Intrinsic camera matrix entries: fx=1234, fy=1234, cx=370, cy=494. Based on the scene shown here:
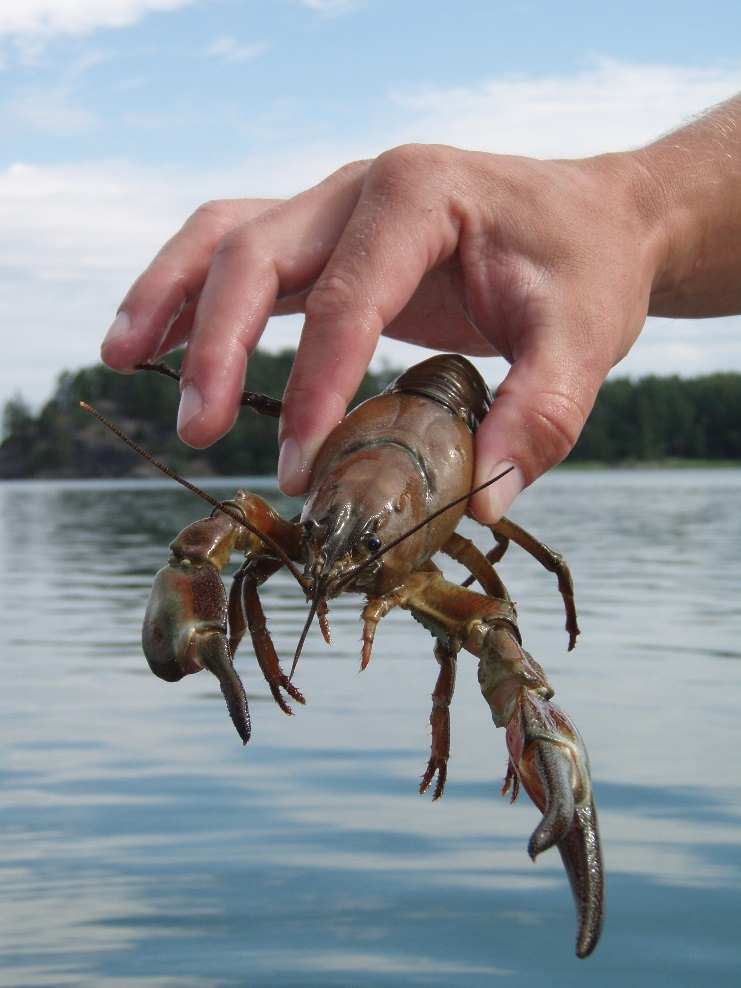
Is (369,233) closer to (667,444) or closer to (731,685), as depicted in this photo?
(731,685)

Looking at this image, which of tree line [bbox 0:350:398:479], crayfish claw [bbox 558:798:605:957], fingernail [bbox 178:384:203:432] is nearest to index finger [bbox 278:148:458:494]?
fingernail [bbox 178:384:203:432]

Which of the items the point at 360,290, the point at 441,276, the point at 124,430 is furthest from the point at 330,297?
the point at 124,430

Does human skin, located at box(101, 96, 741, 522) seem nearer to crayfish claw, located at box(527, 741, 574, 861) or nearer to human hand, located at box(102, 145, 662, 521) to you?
human hand, located at box(102, 145, 662, 521)

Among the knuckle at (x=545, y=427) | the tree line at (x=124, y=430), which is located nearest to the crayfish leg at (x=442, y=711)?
the knuckle at (x=545, y=427)

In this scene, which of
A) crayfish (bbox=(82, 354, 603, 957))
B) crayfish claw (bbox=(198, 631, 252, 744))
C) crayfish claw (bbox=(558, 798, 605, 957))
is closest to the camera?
crayfish claw (bbox=(558, 798, 605, 957))

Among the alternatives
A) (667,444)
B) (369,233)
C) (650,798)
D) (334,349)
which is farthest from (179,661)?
(667,444)

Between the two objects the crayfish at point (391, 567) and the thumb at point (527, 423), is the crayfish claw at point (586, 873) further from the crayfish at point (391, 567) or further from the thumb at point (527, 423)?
the thumb at point (527, 423)

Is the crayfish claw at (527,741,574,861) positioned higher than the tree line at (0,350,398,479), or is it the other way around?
the crayfish claw at (527,741,574,861)
